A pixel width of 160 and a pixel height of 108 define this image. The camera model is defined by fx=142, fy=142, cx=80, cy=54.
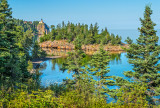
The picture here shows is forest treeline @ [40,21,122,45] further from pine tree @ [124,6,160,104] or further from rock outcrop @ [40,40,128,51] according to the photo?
pine tree @ [124,6,160,104]

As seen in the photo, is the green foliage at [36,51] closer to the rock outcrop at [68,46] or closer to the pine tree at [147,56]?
the rock outcrop at [68,46]

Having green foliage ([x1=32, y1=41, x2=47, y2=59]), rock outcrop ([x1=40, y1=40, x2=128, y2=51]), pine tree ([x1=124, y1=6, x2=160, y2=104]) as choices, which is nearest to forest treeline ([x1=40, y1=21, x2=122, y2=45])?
rock outcrop ([x1=40, y1=40, x2=128, y2=51])

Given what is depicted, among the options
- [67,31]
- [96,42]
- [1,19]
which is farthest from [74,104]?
[67,31]

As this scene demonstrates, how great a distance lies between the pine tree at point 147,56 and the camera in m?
15.5

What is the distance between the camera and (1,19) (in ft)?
57.5

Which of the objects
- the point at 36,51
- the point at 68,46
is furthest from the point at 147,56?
the point at 68,46

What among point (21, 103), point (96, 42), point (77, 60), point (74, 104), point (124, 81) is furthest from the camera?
point (96, 42)

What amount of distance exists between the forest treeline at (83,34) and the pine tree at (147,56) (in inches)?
3537

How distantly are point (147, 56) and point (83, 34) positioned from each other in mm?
102957

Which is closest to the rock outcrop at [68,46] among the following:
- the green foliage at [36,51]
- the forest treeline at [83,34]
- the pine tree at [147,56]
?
the forest treeline at [83,34]

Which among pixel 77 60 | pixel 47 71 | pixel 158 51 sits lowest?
pixel 47 71

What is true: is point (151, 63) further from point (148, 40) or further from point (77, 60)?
point (77, 60)

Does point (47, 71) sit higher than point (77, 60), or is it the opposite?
point (77, 60)

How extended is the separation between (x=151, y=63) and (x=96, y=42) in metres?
98.7
